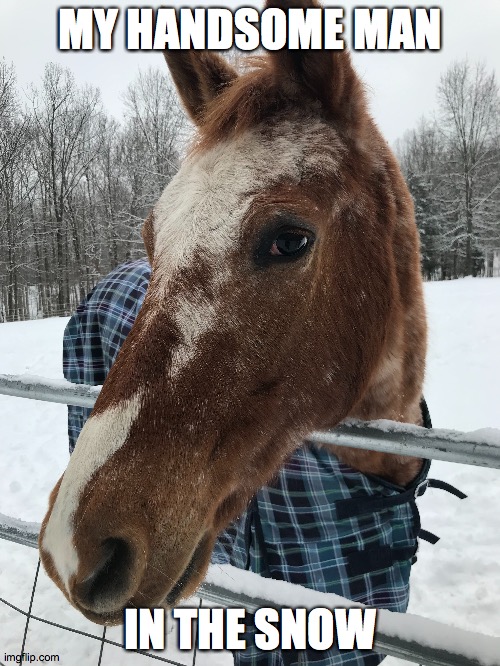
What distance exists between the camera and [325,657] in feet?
6.19

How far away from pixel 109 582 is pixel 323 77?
1.57 meters

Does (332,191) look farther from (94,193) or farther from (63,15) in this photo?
(94,193)

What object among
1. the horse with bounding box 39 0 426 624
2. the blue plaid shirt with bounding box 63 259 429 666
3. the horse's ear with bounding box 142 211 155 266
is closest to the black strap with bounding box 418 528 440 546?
the blue plaid shirt with bounding box 63 259 429 666

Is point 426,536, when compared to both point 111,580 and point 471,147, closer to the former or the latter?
point 111,580

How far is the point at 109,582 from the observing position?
40.4 inches

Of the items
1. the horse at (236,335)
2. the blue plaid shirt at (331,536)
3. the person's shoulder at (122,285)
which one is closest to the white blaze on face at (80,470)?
the horse at (236,335)

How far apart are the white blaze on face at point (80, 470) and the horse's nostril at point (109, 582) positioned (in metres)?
0.06

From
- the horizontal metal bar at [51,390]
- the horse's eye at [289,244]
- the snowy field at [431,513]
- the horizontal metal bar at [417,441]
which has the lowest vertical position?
the snowy field at [431,513]

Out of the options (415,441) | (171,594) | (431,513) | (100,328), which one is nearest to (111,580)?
(171,594)

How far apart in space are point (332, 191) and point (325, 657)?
1863mm

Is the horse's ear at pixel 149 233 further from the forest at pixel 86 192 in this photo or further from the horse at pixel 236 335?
the forest at pixel 86 192

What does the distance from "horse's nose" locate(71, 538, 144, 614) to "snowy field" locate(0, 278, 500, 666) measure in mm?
1698

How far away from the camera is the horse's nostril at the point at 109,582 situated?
1.01 meters

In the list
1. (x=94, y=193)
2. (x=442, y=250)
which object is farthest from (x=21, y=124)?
(x=442, y=250)
